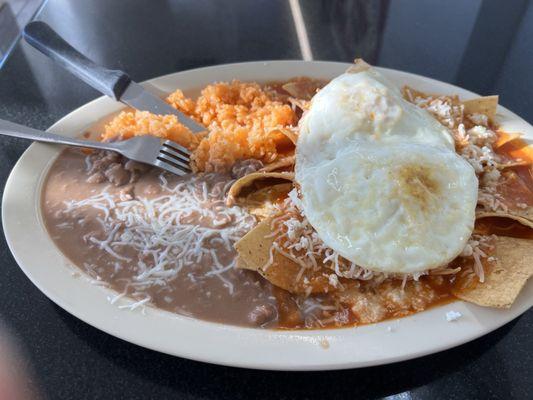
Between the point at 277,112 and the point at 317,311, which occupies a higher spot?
the point at 277,112

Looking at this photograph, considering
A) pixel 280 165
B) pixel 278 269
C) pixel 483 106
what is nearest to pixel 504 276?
pixel 278 269

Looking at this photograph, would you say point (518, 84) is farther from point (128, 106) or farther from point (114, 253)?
point (114, 253)

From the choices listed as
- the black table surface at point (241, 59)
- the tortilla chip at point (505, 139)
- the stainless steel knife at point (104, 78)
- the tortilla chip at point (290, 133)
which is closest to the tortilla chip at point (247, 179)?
the tortilla chip at point (290, 133)

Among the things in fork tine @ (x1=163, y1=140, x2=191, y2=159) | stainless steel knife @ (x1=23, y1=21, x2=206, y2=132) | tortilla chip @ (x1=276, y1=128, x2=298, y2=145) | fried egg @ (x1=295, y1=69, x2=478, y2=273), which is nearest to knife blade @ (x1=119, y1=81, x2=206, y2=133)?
stainless steel knife @ (x1=23, y1=21, x2=206, y2=132)

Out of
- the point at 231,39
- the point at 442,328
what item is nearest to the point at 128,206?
the point at 442,328

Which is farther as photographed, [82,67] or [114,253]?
[82,67]

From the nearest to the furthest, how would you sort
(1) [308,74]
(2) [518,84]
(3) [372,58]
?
(1) [308,74] < (2) [518,84] < (3) [372,58]
